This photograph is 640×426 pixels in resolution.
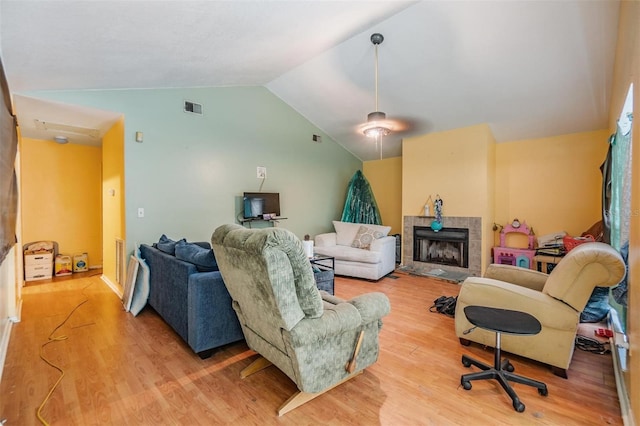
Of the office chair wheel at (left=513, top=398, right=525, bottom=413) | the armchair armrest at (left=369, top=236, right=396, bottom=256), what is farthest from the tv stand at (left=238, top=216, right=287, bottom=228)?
the office chair wheel at (left=513, top=398, right=525, bottom=413)

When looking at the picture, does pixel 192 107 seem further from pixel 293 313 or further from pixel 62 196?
pixel 293 313

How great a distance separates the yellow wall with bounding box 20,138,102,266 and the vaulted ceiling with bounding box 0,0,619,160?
82cm

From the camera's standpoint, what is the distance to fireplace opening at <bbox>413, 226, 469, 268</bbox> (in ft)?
15.9

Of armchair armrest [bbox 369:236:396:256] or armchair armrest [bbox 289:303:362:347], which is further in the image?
armchair armrest [bbox 369:236:396:256]

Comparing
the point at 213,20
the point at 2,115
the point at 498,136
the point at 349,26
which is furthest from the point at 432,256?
the point at 2,115

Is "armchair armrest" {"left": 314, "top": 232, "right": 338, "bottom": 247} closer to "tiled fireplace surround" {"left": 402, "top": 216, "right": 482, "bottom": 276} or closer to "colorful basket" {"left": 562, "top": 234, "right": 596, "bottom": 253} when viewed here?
"tiled fireplace surround" {"left": 402, "top": 216, "right": 482, "bottom": 276}

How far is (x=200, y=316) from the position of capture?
2199 millimetres

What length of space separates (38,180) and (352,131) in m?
5.60

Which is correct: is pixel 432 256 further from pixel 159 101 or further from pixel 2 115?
pixel 2 115

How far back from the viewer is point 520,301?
2.12 meters

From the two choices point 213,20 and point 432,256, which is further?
point 432,256

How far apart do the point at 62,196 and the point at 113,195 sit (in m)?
1.87

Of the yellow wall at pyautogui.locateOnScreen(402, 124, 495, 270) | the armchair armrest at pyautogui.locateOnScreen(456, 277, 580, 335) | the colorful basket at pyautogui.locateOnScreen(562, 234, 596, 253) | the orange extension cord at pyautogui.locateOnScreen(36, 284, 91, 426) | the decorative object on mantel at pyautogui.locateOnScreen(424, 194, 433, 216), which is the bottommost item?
the orange extension cord at pyautogui.locateOnScreen(36, 284, 91, 426)

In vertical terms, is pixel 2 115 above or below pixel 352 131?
below
